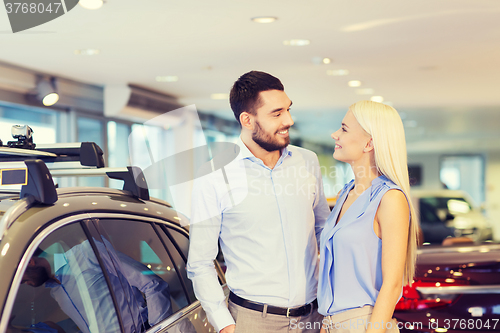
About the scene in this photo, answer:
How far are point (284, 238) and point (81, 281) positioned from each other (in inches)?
28.3

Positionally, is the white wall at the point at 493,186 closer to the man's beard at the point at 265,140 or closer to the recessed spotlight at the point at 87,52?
the recessed spotlight at the point at 87,52

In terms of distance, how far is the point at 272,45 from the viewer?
5227mm

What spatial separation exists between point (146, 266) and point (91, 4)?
2.77m

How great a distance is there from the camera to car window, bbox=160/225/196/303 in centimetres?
186

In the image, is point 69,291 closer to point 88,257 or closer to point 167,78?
point 88,257

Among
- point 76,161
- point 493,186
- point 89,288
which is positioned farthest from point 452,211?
point 493,186

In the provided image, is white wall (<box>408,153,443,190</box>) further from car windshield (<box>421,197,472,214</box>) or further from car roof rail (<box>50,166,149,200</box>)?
car roof rail (<box>50,166,149,200</box>)

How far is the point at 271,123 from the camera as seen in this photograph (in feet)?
6.07

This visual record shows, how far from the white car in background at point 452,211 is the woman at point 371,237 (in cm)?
714

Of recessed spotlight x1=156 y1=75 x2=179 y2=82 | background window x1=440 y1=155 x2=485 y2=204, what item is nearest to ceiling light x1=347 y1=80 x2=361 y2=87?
recessed spotlight x1=156 y1=75 x2=179 y2=82

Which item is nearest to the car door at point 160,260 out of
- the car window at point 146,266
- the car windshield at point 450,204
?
the car window at point 146,266

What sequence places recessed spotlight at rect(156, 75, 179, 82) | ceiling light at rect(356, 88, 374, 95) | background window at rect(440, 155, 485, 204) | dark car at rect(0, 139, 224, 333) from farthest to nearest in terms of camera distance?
background window at rect(440, 155, 485, 204)
ceiling light at rect(356, 88, 374, 95)
recessed spotlight at rect(156, 75, 179, 82)
dark car at rect(0, 139, 224, 333)

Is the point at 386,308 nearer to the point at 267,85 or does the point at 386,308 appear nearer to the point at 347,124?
the point at 347,124

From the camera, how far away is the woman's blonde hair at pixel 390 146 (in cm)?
163
